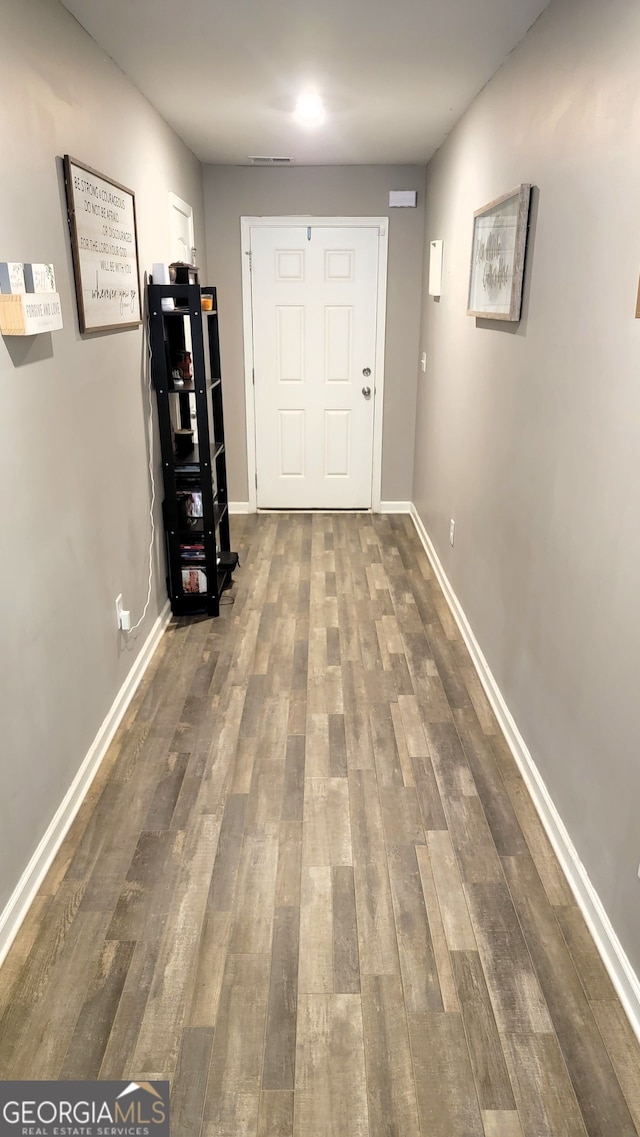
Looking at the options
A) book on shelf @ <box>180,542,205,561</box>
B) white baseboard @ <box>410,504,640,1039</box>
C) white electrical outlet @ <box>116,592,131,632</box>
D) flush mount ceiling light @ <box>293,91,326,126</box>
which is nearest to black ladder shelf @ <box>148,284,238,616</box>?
book on shelf @ <box>180,542,205,561</box>

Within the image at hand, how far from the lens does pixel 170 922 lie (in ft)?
6.35

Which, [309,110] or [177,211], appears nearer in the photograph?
[309,110]

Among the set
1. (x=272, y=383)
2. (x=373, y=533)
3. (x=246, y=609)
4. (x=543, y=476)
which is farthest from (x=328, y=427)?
(x=543, y=476)

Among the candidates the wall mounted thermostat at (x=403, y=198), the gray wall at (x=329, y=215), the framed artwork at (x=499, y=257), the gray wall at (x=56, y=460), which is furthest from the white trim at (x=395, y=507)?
the gray wall at (x=56, y=460)

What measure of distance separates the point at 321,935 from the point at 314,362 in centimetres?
426

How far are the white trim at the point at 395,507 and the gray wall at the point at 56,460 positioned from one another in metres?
2.84

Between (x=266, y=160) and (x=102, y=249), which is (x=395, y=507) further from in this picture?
(x=102, y=249)

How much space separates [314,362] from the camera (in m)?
5.40

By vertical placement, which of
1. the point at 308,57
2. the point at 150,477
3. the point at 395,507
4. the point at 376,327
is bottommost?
the point at 395,507

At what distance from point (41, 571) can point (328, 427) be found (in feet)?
12.1

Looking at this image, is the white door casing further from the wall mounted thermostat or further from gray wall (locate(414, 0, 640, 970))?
gray wall (locate(414, 0, 640, 970))

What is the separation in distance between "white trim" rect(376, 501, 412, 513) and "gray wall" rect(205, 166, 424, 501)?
1.06ft

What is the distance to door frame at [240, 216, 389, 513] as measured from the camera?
A: 5070 millimetres

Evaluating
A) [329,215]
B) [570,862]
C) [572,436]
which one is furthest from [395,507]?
[570,862]
